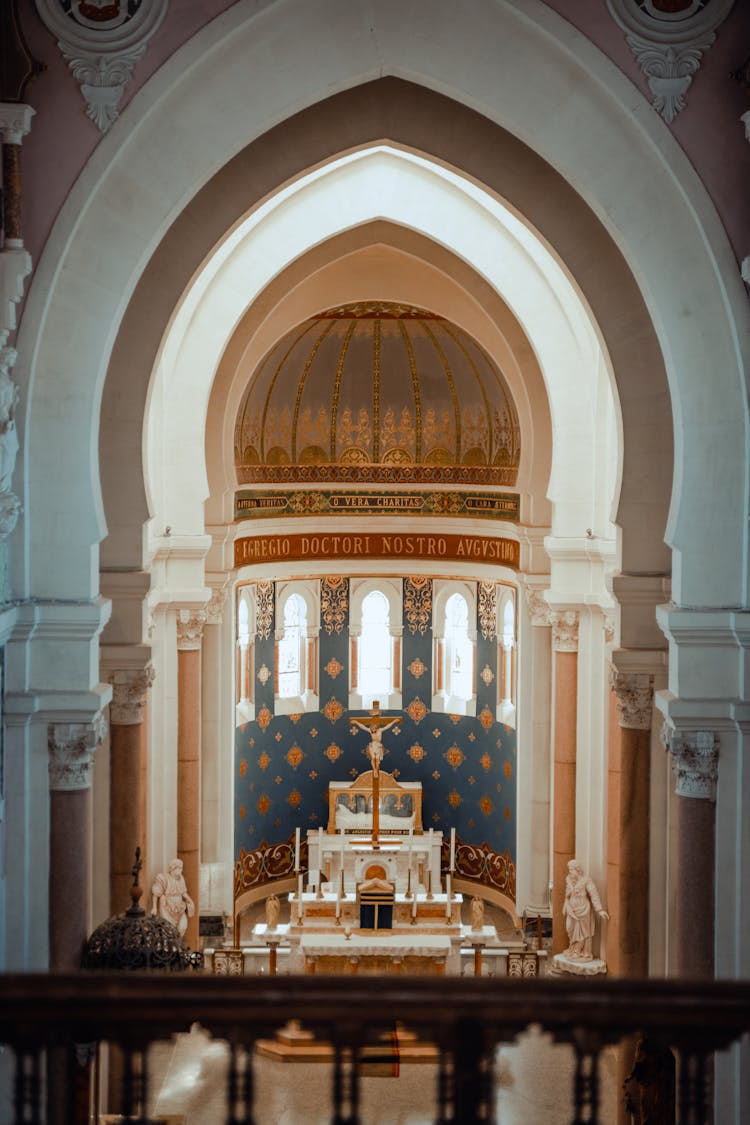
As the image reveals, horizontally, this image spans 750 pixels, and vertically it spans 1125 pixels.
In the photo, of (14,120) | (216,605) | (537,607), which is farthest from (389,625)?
(14,120)

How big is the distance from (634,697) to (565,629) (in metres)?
5.65

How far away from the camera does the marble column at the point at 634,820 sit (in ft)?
45.1

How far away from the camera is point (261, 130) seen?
1105cm

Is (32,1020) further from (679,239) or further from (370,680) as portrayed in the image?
(370,680)

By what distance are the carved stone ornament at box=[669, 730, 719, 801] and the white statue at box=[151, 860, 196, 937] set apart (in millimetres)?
8181

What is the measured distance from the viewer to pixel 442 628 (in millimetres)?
24312

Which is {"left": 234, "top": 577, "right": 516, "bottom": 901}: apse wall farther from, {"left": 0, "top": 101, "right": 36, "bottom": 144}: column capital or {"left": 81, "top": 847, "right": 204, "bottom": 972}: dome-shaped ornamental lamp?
{"left": 0, "top": 101, "right": 36, "bottom": 144}: column capital

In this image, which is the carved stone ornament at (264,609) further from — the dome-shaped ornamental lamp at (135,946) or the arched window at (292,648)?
the dome-shaped ornamental lamp at (135,946)

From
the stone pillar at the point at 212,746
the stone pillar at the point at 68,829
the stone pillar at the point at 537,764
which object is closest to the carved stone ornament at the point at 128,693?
the stone pillar at the point at 68,829

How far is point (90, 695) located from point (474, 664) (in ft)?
44.9

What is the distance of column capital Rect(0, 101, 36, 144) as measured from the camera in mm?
9859

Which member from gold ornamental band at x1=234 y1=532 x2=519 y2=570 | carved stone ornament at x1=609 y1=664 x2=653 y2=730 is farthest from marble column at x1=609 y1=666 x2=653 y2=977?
gold ornamental band at x1=234 y1=532 x2=519 y2=570

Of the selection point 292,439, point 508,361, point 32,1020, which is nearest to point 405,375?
point 292,439

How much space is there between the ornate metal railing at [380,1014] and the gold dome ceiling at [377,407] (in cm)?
1774
